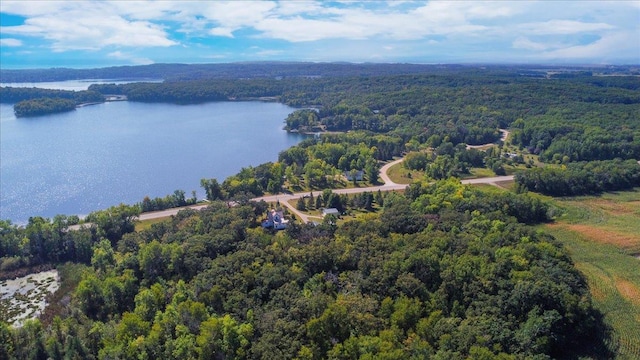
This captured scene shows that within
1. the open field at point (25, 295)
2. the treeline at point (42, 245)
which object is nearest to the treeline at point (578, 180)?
the treeline at point (42, 245)

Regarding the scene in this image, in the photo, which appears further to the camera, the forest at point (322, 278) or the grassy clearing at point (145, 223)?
the grassy clearing at point (145, 223)

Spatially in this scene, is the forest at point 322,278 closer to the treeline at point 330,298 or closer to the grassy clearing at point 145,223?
the treeline at point 330,298

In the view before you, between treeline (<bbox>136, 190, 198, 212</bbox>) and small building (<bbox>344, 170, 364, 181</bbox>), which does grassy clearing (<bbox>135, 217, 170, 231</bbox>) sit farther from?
small building (<bbox>344, 170, 364, 181</bbox>)

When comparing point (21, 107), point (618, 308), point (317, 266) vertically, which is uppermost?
point (21, 107)

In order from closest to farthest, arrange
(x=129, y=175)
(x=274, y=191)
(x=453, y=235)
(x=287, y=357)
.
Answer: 1. (x=287, y=357)
2. (x=453, y=235)
3. (x=274, y=191)
4. (x=129, y=175)

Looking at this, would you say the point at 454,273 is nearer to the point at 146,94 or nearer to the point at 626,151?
the point at 626,151

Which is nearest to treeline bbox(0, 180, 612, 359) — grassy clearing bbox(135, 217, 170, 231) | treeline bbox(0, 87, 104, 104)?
grassy clearing bbox(135, 217, 170, 231)

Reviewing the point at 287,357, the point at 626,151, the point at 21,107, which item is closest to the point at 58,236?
the point at 287,357
